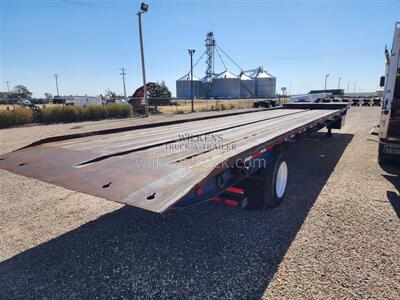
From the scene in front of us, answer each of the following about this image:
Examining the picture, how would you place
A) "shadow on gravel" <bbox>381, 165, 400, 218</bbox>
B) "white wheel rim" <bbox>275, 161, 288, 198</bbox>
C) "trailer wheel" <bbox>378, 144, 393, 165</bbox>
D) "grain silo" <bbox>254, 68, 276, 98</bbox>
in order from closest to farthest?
"white wheel rim" <bbox>275, 161, 288, 198</bbox> < "shadow on gravel" <bbox>381, 165, 400, 218</bbox> < "trailer wheel" <bbox>378, 144, 393, 165</bbox> < "grain silo" <bbox>254, 68, 276, 98</bbox>

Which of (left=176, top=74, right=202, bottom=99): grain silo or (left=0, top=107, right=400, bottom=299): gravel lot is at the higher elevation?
(left=176, top=74, right=202, bottom=99): grain silo

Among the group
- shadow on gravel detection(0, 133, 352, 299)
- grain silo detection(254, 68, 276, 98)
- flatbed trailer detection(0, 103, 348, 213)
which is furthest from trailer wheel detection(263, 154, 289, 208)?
grain silo detection(254, 68, 276, 98)

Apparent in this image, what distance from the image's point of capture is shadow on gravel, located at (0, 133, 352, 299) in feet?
8.14

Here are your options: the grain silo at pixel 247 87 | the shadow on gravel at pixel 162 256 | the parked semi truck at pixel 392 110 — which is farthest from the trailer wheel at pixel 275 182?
the grain silo at pixel 247 87

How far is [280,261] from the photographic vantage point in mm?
2863

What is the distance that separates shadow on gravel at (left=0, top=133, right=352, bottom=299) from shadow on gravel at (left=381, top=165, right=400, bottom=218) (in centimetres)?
151

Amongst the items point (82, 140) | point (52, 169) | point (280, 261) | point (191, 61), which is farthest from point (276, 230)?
point (191, 61)

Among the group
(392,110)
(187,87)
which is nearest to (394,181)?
(392,110)

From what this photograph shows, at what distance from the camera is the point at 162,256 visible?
118 inches

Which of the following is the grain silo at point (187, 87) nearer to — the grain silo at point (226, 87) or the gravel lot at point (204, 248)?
the grain silo at point (226, 87)

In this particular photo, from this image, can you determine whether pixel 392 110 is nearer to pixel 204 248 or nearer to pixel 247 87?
pixel 204 248

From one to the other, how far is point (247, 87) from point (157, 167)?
104173 millimetres

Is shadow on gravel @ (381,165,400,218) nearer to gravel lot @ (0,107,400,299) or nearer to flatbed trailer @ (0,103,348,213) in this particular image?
gravel lot @ (0,107,400,299)

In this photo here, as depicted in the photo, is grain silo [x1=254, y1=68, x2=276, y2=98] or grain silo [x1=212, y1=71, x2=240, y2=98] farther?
grain silo [x1=254, y1=68, x2=276, y2=98]
